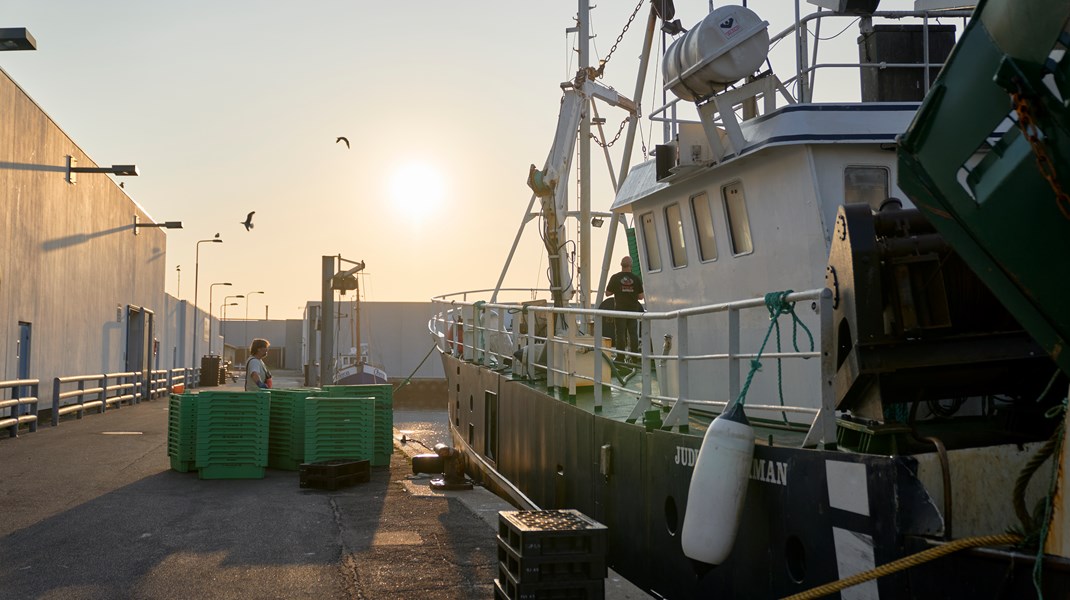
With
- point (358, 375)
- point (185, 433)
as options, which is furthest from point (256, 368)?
point (358, 375)

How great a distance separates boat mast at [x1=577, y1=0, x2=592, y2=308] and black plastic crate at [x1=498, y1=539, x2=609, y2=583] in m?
10.8

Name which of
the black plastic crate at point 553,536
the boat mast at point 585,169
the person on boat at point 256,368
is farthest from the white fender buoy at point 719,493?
the boat mast at point 585,169

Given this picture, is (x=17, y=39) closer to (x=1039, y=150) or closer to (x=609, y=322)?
(x=609, y=322)

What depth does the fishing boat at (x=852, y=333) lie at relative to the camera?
3.53 m

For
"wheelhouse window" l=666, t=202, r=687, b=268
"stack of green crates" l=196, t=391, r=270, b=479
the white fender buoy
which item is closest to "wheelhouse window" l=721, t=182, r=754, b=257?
"wheelhouse window" l=666, t=202, r=687, b=268

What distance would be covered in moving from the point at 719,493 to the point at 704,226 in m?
4.07

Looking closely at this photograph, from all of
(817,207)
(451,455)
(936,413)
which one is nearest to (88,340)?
(451,455)

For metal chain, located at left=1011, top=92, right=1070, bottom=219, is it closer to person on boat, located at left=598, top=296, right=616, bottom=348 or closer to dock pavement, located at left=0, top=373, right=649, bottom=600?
dock pavement, located at left=0, top=373, right=649, bottom=600

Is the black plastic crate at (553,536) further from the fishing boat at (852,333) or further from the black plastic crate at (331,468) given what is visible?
the black plastic crate at (331,468)

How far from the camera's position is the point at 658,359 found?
7.84 meters

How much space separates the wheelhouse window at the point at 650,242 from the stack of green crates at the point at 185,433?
6560mm

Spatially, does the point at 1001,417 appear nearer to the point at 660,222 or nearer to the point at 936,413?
the point at 936,413

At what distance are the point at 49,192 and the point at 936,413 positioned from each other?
23513mm

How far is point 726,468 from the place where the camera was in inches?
210
